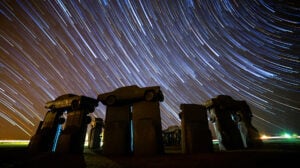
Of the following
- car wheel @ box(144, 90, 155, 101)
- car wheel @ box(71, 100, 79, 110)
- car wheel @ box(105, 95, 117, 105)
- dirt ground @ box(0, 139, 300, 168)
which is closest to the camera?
dirt ground @ box(0, 139, 300, 168)

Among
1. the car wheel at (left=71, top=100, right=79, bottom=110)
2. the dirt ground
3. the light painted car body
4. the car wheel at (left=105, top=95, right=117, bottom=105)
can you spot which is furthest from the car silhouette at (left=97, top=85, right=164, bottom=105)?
the dirt ground

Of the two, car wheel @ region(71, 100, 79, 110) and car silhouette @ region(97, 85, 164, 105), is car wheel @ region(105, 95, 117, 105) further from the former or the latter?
car wheel @ region(71, 100, 79, 110)

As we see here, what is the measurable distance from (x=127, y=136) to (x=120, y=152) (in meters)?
0.74

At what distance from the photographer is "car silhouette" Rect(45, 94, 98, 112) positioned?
9219 millimetres

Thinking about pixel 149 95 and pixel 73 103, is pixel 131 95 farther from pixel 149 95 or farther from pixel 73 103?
pixel 73 103

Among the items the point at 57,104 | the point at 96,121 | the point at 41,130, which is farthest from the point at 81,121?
the point at 96,121

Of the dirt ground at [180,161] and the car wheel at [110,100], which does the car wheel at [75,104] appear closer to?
the car wheel at [110,100]

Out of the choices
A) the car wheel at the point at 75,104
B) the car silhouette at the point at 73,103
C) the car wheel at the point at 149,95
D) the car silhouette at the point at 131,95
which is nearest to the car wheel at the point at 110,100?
the car silhouette at the point at 131,95

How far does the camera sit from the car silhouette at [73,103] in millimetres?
9219

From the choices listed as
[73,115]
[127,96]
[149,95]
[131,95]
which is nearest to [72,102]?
[73,115]

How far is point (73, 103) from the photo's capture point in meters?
9.41

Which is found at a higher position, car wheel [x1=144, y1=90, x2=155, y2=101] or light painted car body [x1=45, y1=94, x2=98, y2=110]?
light painted car body [x1=45, y1=94, x2=98, y2=110]

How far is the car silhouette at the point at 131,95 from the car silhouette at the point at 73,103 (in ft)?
5.53

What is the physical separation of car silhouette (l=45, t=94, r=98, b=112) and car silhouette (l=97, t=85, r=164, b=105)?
5.53 ft
